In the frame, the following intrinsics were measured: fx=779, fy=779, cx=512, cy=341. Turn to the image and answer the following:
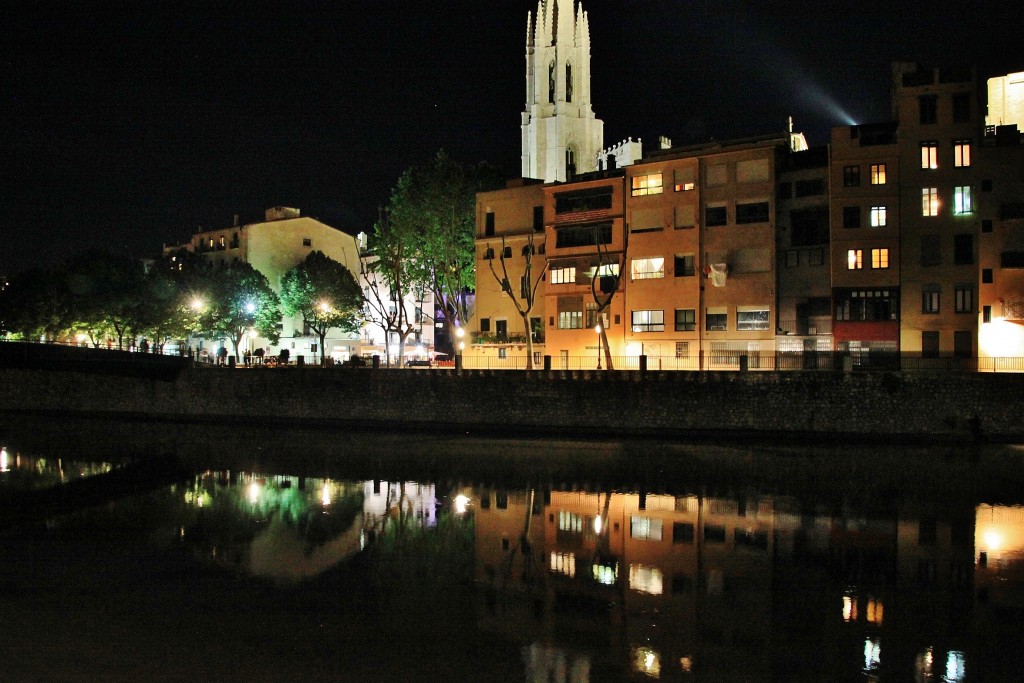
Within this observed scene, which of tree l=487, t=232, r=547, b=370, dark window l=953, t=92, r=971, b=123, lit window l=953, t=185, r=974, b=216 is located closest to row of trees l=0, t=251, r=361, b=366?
tree l=487, t=232, r=547, b=370

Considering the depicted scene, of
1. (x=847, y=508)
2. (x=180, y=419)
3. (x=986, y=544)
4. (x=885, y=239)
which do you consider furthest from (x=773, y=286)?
(x=180, y=419)

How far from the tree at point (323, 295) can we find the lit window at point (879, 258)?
52.4 metres

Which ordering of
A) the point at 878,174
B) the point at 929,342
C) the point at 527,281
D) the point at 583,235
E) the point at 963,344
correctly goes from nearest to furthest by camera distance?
the point at 963,344
the point at 929,342
the point at 878,174
the point at 583,235
the point at 527,281

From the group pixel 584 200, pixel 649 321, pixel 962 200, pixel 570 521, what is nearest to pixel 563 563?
pixel 570 521

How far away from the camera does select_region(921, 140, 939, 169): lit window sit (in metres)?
46.6

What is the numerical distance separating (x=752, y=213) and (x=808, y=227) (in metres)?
3.60

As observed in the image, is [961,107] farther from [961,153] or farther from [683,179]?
[683,179]

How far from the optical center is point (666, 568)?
760 inches

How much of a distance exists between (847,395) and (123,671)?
36.9 metres

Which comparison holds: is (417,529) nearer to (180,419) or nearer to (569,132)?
(180,419)

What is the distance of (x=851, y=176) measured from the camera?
4831 centimetres

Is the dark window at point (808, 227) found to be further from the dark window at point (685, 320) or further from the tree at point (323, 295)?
the tree at point (323, 295)

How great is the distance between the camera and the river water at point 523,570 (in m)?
13.5

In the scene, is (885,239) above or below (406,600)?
above
